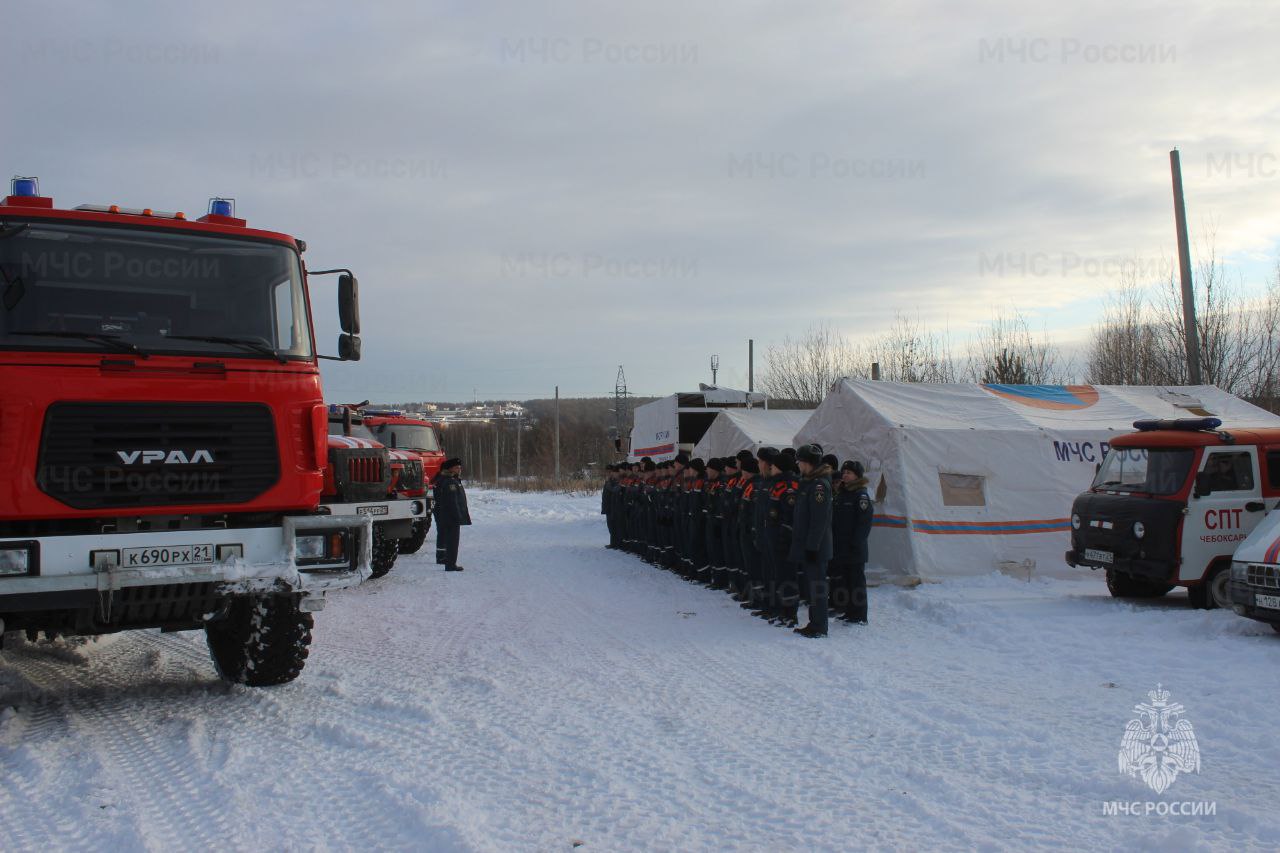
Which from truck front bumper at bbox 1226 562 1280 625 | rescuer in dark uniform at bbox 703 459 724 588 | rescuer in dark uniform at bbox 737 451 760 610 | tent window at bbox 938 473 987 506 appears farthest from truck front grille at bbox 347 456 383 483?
tent window at bbox 938 473 987 506

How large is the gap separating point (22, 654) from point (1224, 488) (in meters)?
11.3

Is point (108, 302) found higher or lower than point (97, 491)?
higher

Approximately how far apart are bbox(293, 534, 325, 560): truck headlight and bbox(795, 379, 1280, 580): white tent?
7713mm

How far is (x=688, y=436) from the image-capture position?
852 inches

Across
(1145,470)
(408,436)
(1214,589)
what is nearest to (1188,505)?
(1145,470)

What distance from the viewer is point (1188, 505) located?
9.47 meters

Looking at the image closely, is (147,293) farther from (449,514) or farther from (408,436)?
(408,436)

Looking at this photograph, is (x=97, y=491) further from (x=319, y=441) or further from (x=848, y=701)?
(x=848, y=701)

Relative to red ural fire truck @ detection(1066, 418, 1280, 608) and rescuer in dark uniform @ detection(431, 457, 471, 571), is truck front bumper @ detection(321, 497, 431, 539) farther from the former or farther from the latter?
red ural fire truck @ detection(1066, 418, 1280, 608)

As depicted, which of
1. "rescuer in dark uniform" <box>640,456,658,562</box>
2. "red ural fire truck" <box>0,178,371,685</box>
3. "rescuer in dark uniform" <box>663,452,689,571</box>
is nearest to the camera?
"red ural fire truck" <box>0,178,371,685</box>

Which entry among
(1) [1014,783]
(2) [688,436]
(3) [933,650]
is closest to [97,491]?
(1) [1014,783]

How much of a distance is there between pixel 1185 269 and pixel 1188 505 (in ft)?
31.3

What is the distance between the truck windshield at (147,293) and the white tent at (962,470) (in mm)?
8087

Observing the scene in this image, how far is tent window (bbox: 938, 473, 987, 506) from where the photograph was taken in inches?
478
